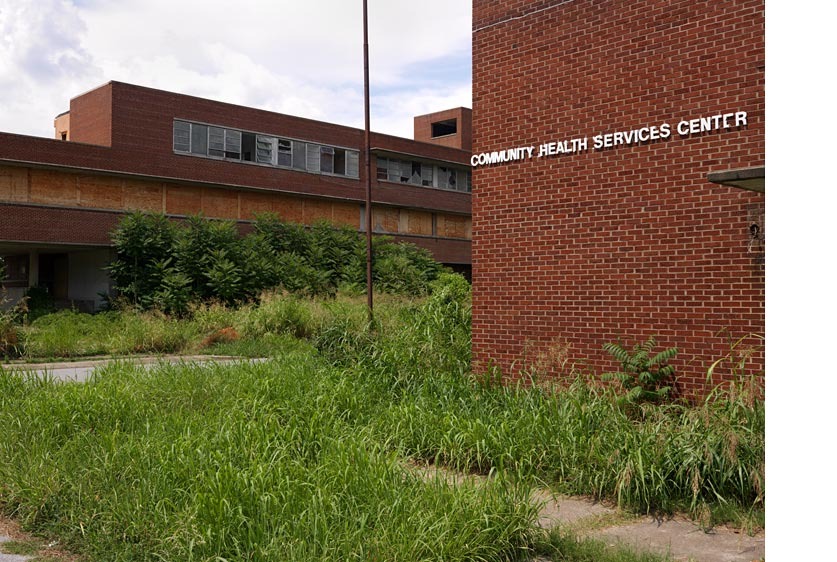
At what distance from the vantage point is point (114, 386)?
31.6 ft

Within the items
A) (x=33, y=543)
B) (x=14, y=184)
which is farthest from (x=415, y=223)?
(x=33, y=543)

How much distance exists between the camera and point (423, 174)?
153ft

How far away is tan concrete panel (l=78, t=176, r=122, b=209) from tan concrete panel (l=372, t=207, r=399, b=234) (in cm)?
1442

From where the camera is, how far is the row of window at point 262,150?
35156mm

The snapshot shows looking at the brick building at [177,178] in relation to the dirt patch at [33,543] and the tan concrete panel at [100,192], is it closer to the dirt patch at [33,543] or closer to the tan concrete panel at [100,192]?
the tan concrete panel at [100,192]

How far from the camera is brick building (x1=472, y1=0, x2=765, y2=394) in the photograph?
9.02m

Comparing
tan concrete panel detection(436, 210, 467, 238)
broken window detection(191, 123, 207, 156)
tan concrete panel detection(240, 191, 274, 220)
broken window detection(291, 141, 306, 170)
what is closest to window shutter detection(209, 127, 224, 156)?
broken window detection(191, 123, 207, 156)

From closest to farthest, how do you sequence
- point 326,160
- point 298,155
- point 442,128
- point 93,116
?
point 93,116 → point 298,155 → point 326,160 → point 442,128

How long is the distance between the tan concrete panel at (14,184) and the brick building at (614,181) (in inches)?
908

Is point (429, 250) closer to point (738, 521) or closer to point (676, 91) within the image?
point (676, 91)

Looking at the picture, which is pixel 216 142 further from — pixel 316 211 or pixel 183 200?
pixel 316 211

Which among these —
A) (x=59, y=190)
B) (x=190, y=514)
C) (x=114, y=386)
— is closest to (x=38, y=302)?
(x=59, y=190)

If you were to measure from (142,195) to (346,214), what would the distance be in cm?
1143

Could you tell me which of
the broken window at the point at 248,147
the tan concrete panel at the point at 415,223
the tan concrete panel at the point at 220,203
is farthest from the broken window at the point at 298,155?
the tan concrete panel at the point at 415,223
